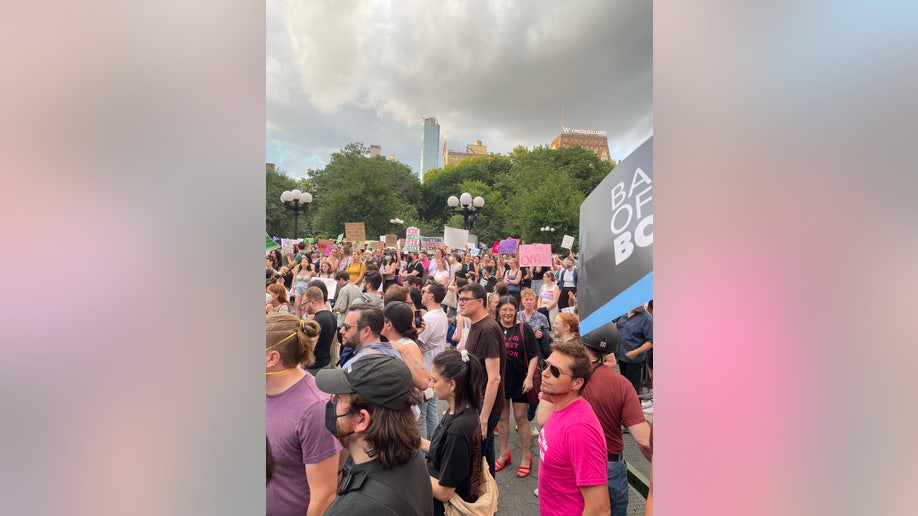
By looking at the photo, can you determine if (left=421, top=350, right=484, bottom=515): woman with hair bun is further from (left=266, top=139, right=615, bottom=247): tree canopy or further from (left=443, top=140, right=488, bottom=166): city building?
(left=443, top=140, right=488, bottom=166): city building

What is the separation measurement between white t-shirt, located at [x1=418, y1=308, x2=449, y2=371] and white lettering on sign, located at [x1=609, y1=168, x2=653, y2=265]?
259 cm

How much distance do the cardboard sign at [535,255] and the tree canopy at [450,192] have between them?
26887 millimetres

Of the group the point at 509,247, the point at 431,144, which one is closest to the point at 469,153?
the point at 431,144

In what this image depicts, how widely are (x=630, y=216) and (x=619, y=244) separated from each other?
17 centimetres

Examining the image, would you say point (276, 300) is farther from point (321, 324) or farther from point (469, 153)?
point (469, 153)

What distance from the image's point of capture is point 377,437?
195 cm

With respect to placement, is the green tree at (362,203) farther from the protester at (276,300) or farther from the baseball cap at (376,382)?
the baseball cap at (376,382)

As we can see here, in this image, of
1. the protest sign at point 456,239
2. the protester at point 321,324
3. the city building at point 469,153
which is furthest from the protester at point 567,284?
the city building at point 469,153

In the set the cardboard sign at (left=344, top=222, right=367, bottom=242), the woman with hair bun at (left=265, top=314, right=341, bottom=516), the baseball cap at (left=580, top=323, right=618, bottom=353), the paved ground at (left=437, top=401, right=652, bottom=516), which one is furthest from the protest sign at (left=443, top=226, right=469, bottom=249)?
the woman with hair bun at (left=265, top=314, right=341, bottom=516)

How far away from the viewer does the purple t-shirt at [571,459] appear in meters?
2.32
